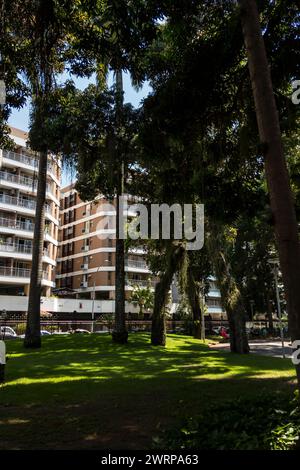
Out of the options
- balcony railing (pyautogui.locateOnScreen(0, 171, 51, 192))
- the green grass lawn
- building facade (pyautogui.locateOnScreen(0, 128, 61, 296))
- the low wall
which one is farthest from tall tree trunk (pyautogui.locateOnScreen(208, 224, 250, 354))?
balcony railing (pyautogui.locateOnScreen(0, 171, 51, 192))

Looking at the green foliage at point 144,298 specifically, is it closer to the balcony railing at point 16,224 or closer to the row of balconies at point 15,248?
the row of balconies at point 15,248

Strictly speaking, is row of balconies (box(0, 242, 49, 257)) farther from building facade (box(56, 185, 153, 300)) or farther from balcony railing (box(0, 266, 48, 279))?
building facade (box(56, 185, 153, 300))

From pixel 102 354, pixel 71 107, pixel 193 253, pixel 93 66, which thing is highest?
pixel 71 107

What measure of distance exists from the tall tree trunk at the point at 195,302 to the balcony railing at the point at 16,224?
2411 cm

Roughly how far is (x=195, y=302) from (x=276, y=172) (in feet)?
67.5

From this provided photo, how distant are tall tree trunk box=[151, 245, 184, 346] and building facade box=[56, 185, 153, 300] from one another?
3650 centimetres

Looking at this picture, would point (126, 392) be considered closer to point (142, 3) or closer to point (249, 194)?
point (249, 194)

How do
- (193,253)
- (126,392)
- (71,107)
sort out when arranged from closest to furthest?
(126,392), (71,107), (193,253)

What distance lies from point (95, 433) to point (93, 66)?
8.88m

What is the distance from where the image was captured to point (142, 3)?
268 inches

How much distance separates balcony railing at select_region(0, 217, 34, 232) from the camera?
4616 centimetres

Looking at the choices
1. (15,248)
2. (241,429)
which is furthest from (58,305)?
(241,429)

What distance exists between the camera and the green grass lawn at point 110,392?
602 cm
